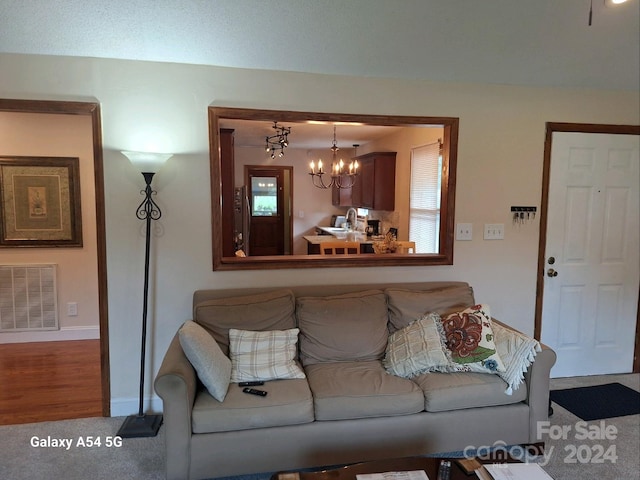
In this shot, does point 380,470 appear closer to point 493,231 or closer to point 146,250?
point 146,250

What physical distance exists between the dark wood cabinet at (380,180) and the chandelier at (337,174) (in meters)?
0.25

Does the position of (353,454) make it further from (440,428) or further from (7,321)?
(7,321)

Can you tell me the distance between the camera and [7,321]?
4.20m

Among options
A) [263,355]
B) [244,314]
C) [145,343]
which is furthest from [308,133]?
[263,355]

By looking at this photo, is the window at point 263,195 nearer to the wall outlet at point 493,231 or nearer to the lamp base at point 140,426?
the wall outlet at point 493,231

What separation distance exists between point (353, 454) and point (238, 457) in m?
0.62

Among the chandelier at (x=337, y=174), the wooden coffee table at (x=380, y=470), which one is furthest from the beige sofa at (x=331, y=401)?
the chandelier at (x=337, y=174)

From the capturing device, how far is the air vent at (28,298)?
417 centimetres

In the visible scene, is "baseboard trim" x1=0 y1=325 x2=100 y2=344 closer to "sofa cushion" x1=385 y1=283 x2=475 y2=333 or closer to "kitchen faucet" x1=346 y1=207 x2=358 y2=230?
"sofa cushion" x1=385 y1=283 x2=475 y2=333

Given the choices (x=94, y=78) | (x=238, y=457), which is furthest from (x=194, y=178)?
(x=238, y=457)

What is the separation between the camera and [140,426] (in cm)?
271

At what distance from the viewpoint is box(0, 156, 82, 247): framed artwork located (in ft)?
13.5

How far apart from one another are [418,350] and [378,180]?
3.90 meters

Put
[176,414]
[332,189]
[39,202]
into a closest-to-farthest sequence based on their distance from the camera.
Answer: [176,414]
[39,202]
[332,189]
